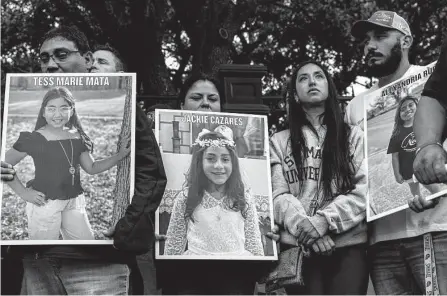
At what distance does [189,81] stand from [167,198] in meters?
0.87

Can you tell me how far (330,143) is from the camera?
3.64 m

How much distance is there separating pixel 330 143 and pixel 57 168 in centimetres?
145

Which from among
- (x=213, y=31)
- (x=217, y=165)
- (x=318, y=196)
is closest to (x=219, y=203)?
(x=217, y=165)

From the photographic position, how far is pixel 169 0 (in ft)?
39.7

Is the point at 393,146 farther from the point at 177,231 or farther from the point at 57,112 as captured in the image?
the point at 57,112

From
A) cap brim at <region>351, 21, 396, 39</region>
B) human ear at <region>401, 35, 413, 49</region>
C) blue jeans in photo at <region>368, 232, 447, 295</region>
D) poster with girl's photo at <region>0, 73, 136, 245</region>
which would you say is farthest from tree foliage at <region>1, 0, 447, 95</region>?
poster with girl's photo at <region>0, 73, 136, 245</region>

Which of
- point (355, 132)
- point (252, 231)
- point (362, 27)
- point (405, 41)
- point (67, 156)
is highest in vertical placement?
point (362, 27)

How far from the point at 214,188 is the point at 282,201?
36 centimetres

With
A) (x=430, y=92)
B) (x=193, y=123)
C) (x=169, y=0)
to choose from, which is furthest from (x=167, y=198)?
(x=169, y=0)

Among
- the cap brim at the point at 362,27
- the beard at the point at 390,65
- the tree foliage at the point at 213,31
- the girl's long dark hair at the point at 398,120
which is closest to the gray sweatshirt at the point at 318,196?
the girl's long dark hair at the point at 398,120

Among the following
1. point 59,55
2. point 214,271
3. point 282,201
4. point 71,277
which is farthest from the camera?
point 282,201

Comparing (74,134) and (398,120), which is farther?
(398,120)

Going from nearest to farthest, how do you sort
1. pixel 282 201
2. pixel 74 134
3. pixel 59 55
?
pixel 74 134
pixel 59 55
pixel 282 201

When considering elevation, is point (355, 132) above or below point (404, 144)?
above
